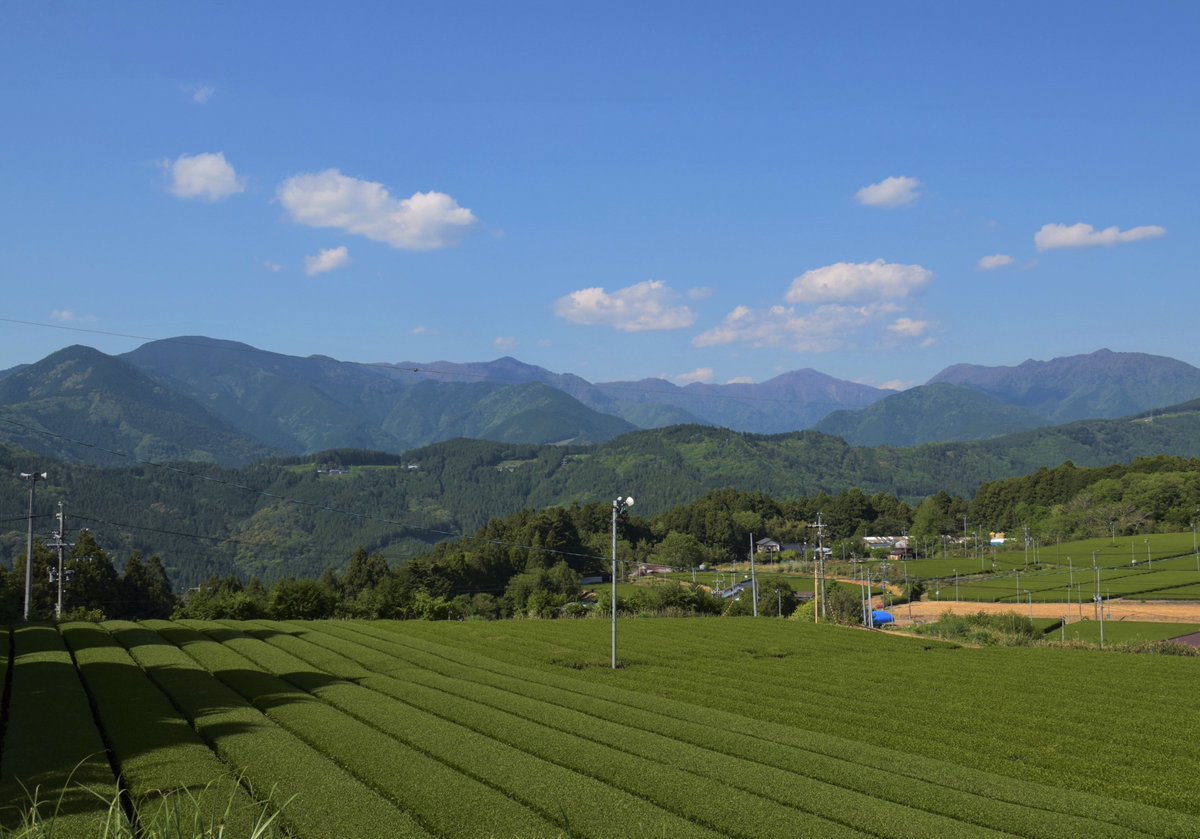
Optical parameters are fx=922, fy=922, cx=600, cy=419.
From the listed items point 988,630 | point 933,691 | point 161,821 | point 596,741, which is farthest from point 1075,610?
point 161,821

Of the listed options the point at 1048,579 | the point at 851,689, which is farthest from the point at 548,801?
the point at 1048,579

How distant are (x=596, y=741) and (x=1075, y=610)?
97.3 metres

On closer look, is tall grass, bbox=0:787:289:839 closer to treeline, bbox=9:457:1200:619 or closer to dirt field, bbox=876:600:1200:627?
treeline, bbox=9:457:1200:619

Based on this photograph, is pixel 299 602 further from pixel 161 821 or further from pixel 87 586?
pixel 161 821

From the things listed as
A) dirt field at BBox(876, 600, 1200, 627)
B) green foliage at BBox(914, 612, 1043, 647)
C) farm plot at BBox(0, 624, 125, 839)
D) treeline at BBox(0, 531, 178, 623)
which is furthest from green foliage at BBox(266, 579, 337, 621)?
dirt field at BBox(876, 600, 1200, 627)

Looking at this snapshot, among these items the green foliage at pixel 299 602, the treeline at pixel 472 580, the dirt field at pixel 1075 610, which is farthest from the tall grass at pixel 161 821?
the dirt field at pixel 1075 610

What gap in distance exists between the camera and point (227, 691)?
3519cm

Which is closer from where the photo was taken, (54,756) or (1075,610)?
(54,756)

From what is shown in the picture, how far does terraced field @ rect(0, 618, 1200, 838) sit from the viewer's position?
2047cm

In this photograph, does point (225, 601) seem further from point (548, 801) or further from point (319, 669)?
point (548, 801)

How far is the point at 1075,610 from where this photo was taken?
10769cm

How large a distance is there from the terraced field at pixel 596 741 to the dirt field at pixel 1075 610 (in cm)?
5049

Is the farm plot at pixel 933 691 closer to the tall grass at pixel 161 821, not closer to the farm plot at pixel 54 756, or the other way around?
the tall grass at pixel 161 821

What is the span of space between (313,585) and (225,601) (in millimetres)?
8500
